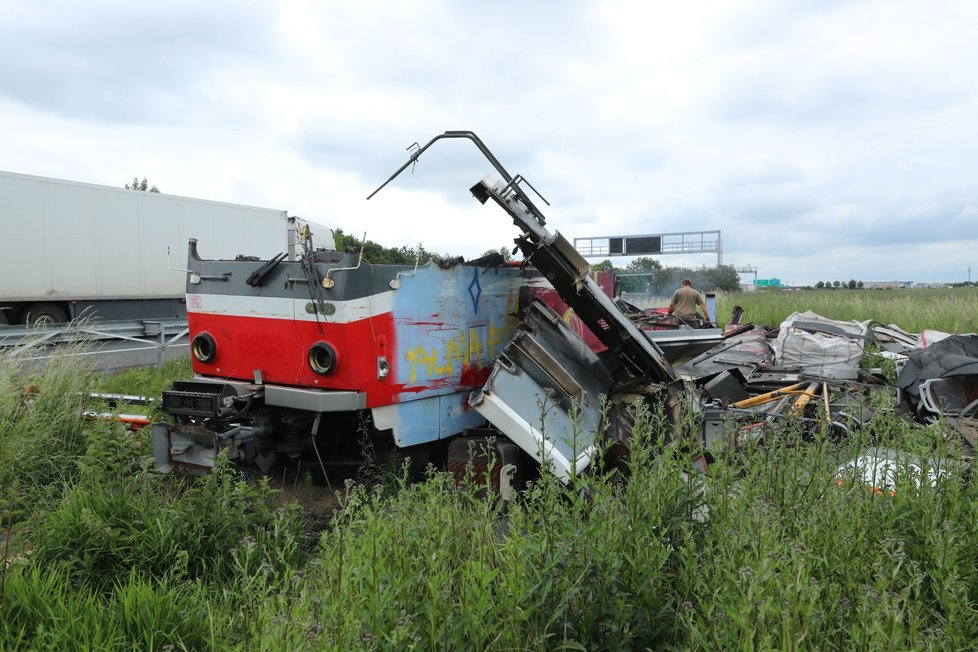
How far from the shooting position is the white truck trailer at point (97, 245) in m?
15.0

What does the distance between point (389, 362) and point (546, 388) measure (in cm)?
126

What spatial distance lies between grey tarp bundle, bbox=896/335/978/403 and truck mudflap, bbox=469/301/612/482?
127 inches

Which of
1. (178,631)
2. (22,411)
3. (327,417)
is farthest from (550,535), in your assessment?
(22,411)

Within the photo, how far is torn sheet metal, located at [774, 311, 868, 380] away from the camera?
28.3ft

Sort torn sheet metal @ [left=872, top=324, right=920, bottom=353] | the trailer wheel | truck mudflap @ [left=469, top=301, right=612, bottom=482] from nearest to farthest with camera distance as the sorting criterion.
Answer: truck mudflap @ [left=469, top=301, right=612, bottom=482] < torn sheet metal @ [left=872, top=324, right=920, bottom=353] < the trailer wheel

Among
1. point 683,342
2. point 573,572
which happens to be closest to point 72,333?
point 683,342

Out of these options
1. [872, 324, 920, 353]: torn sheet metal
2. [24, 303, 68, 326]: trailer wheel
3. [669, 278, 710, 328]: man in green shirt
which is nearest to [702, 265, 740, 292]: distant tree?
[669, 278, 710, 328]: man in green shirt

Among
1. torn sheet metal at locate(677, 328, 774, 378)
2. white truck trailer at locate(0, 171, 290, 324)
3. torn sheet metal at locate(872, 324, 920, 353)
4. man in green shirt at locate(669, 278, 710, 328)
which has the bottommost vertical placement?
torn sheet metal at locate(677, 328, 774, 378)

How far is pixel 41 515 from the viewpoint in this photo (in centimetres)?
410

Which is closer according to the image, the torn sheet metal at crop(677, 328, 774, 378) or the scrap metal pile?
the scrap metal pile

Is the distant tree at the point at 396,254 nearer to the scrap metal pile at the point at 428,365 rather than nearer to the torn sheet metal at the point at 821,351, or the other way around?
A: the scrap metal pile at the point at 428,365

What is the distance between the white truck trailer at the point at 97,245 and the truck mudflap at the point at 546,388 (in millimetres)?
12450

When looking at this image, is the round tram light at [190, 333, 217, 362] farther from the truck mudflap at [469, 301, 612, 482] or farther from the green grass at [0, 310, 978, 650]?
the truck mudflap at [469, 301, 612, 482]

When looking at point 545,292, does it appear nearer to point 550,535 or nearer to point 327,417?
point 327,417
